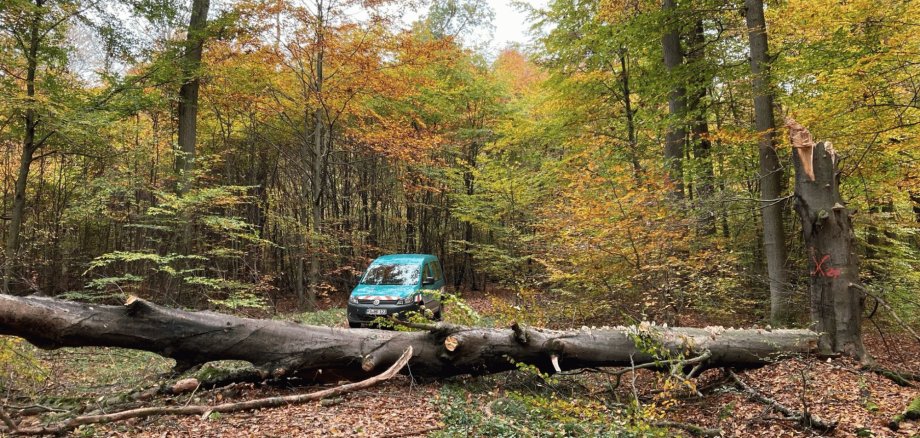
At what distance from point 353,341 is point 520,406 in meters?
2.08

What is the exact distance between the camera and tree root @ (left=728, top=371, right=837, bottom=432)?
4203 mm

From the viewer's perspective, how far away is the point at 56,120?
9.17 m

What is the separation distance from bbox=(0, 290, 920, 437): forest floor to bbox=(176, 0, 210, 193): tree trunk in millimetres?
7877

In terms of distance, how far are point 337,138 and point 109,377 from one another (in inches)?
506

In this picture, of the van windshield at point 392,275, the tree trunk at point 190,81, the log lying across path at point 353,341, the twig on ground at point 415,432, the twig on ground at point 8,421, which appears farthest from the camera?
the tree trunk at point 190,81

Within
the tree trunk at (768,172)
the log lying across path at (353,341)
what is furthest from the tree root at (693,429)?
the tree trunk at (768,172)

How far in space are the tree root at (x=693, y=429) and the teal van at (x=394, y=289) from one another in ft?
15.3

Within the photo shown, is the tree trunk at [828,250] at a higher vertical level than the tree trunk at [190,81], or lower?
lower

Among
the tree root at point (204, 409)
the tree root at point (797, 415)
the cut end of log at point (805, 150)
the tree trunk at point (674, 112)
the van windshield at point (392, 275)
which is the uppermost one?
the tree trunk at point (674, 112)

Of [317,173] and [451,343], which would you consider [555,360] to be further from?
[317,173]

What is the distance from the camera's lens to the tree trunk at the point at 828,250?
5582 mm

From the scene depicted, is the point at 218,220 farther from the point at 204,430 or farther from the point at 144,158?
the point at 204,430

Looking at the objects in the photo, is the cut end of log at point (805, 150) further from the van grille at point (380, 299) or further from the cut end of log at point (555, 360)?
the van grille at point (380, 299)

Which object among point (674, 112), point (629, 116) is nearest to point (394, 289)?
point (674, 112)
